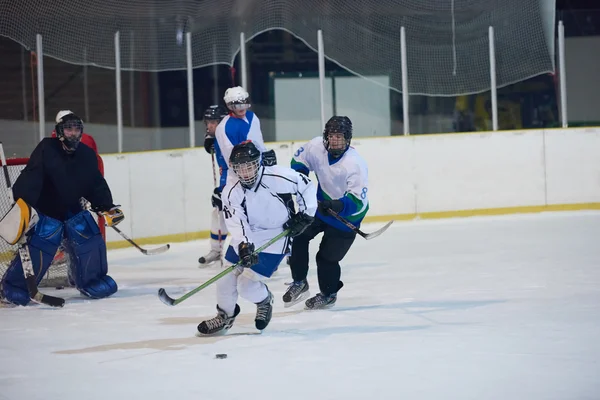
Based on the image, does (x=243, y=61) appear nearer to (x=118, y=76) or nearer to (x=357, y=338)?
(x=118, y=76)

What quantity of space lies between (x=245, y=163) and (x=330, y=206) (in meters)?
0.76

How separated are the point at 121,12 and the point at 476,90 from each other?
3.16 meters

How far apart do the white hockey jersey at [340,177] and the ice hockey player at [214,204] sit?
1.46m

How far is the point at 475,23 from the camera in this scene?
383 inches

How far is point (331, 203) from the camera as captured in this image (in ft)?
17.6

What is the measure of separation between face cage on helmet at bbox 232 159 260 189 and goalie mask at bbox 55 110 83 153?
158 centimetres

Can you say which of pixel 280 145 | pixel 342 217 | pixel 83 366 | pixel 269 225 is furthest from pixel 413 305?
pixel 280 145

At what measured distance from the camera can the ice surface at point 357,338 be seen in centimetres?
391

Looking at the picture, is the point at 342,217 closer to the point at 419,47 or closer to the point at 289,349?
the point at 289,349

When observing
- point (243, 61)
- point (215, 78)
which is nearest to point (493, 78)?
point (243, 61)

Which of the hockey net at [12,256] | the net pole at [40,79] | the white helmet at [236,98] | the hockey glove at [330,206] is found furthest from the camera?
the net pole at [40,79]

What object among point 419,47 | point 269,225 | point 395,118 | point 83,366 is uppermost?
point 419,47

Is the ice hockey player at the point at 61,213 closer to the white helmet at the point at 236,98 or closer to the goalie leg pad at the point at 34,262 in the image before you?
the goalie leg pad at the point at 34,262

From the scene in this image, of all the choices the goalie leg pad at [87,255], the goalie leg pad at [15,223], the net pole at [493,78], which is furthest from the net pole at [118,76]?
the net pole at [493,78]
